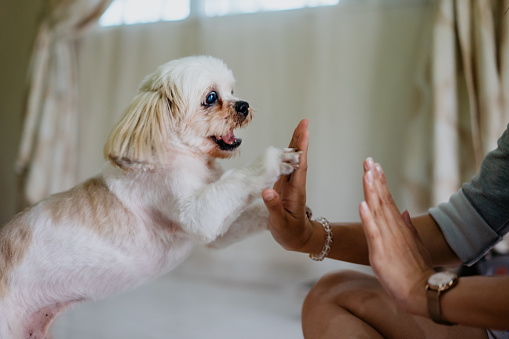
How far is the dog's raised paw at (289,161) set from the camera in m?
0.95

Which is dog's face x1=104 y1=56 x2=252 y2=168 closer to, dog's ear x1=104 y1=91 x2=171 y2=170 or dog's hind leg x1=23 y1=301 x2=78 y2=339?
dog's ear x1=104 y1=91 x2=171 y2=170

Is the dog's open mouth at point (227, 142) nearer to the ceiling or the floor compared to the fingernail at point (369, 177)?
nearer to the ceiling

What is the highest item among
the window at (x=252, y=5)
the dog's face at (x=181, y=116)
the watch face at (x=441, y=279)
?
the window at (x=252, y=5)

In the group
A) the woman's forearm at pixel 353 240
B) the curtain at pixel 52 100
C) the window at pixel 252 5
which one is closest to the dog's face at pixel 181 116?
the woman's forearm at pixel 353 240

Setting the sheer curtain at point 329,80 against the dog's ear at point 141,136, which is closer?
the dog's ear at point 141,136

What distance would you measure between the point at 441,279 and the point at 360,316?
36cm

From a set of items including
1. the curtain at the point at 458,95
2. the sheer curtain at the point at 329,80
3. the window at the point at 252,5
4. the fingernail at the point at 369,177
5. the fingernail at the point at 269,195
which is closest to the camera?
the fingernail at the point at 369,177

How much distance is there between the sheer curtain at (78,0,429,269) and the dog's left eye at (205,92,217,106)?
1.14 m

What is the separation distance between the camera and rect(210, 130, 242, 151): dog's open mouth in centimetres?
112

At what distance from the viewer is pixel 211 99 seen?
1.15 m

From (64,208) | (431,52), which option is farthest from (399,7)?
(64,208)

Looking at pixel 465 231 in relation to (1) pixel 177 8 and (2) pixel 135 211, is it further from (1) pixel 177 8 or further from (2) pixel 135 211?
(1) pixel 177 8

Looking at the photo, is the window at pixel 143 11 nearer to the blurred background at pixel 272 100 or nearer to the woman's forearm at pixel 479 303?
the blurred background at pixel 272 100

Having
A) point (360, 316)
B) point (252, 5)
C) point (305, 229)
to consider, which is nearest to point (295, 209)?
point (305, 229)
